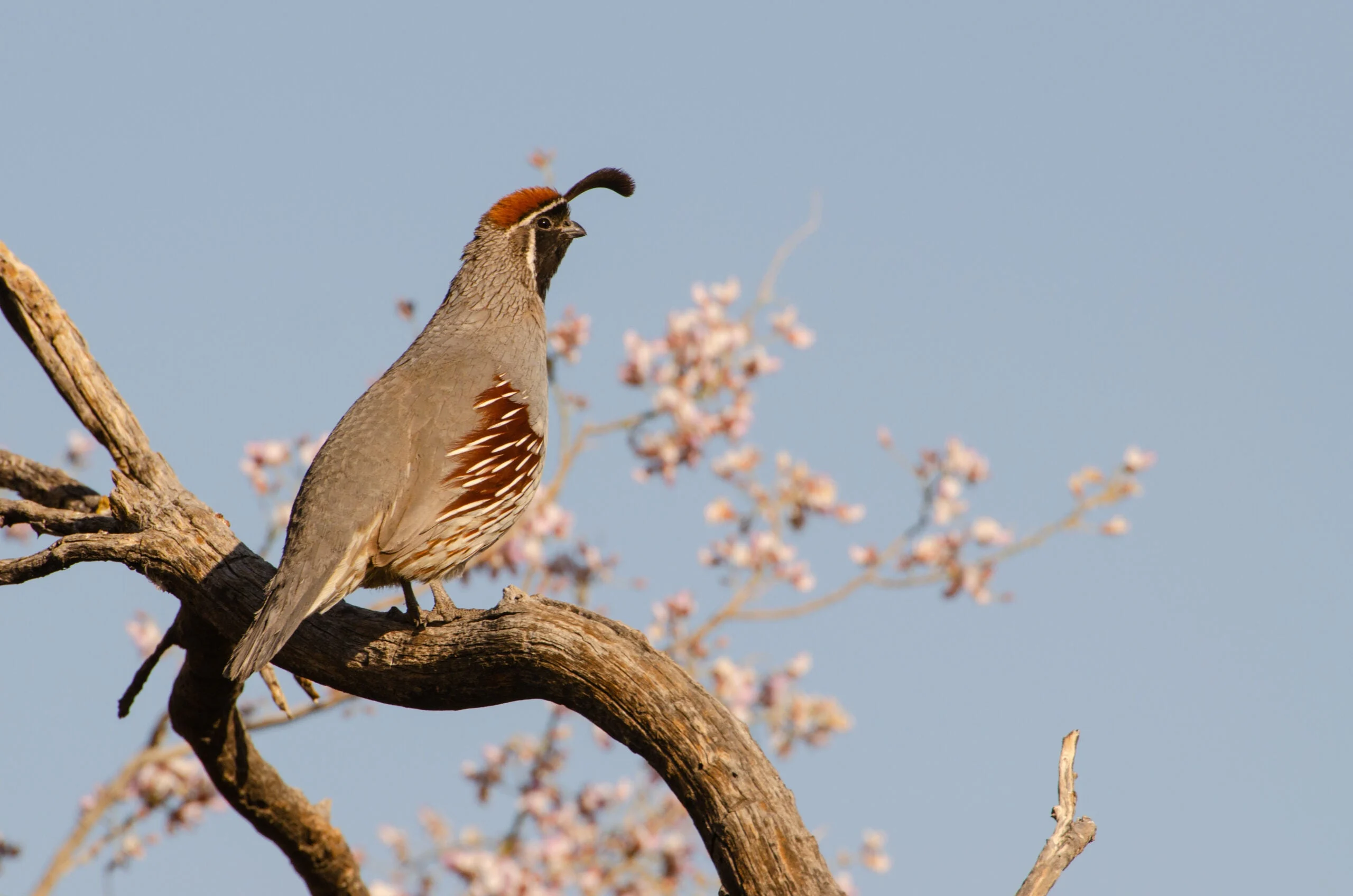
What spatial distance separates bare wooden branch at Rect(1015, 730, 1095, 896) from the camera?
11.8 ft

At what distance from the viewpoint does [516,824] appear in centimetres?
893

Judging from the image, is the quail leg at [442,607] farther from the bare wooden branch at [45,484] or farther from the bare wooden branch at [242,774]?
the bare wooden branch at [45,484]

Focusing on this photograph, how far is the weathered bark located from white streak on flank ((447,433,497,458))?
2.12 feet

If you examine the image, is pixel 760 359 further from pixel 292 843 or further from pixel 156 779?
pixel 292 843

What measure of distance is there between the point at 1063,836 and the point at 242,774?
331 cm

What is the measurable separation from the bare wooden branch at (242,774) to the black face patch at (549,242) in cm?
220

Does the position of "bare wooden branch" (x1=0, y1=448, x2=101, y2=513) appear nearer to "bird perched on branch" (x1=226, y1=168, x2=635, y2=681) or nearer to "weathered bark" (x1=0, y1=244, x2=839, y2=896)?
"weathered bark" (x1=0, y1=244, x2=839, y2=896)

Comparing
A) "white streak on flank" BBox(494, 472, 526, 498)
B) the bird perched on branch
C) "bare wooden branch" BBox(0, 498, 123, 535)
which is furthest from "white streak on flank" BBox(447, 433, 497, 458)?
"bare wooden branch" BBox(0, 498, 123, 535)

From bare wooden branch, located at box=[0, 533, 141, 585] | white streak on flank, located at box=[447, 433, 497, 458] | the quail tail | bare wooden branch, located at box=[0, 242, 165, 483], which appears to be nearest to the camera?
the quail tail

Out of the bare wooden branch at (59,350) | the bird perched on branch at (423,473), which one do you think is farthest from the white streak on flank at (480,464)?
the bare wooden branch at (59,350)

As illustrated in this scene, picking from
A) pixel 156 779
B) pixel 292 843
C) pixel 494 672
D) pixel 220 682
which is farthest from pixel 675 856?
pixel 494 672

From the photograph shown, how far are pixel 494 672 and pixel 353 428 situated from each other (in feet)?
3.91

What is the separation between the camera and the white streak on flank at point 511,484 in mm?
4988

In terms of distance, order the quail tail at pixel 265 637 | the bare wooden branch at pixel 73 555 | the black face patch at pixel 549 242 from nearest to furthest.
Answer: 1. the quail tail at pixel 265 637
2. the bare wooden branch at pixel 73 555
3. the black face patch at pixel 549 242
